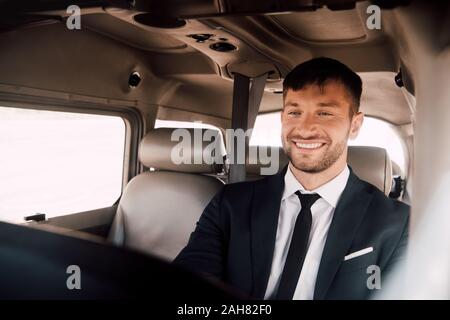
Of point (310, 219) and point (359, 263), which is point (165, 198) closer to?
point (310, 219)

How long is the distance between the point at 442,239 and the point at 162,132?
6.58 feet

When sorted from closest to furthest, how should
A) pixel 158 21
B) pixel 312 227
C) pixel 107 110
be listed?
pixel 312 227, pixel 158 21, pixel 107 110

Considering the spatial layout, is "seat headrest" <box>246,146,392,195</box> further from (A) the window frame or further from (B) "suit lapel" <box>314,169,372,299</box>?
(A) the window frame

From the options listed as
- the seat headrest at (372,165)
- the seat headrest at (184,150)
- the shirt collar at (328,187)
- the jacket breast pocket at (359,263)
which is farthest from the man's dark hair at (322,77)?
the seat headrest at (184,150)

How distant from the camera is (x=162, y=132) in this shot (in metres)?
2.61

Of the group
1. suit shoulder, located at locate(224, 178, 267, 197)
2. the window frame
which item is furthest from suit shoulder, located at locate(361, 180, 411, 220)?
the window frame

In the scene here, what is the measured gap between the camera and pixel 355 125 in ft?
5.41

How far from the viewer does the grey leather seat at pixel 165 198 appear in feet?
8.05

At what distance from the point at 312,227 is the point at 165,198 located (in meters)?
1.26

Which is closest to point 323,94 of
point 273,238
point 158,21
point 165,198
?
point 273,238

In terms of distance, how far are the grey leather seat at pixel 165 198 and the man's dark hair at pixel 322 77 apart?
935 millimetres

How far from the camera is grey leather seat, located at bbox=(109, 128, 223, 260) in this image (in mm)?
2455

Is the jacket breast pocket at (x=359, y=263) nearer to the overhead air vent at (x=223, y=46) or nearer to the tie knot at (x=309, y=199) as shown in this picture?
the tie knot at (x=309, y=199)

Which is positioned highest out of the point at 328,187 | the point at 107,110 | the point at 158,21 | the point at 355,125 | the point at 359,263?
the point at 158,21
